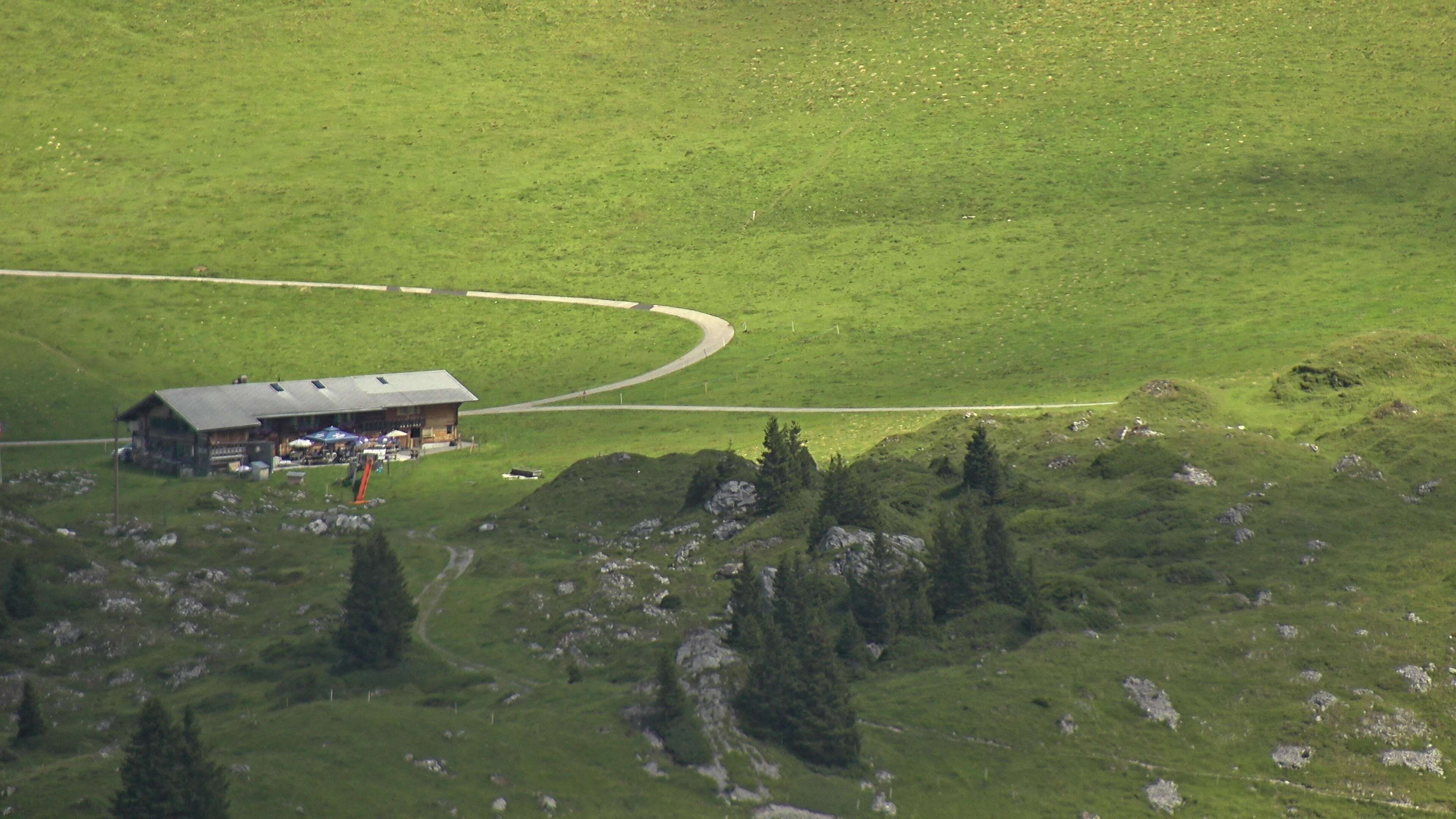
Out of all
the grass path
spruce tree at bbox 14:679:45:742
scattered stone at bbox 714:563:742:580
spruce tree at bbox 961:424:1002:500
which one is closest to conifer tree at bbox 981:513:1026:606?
scattered stone at bbox 714:563:742:580

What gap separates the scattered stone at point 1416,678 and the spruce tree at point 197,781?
46555mm

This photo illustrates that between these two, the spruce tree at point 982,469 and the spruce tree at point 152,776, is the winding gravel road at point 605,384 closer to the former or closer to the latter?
the spruce tree at point 982,469

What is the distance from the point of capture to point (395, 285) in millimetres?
178750

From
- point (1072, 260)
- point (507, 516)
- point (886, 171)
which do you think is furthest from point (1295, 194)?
point (507, 516)

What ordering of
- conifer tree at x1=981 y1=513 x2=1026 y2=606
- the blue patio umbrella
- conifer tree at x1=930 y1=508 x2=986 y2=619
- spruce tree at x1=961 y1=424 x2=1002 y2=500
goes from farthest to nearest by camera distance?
the blue patio umbrella → spruce tree at x1=961 y1=424 x2=1002 y2=500 → conifer tree at x1=981 y1=513 x2=1026 y2=606 → conifer tree at x1=930 y1=508 x2=986 y2=619

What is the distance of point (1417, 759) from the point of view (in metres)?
62.7

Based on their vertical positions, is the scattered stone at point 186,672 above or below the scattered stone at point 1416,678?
below

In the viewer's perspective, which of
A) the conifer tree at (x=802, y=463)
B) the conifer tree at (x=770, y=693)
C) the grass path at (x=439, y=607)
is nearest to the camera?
the conifer tree at (x=770, y=693)

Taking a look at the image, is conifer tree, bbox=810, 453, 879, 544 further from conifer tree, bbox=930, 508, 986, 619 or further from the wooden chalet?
the wooden chalet

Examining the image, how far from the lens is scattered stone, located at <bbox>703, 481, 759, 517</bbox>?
→ 90750 millimetres

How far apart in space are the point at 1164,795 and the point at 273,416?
72769 millimetres

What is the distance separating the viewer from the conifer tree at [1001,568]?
250ft

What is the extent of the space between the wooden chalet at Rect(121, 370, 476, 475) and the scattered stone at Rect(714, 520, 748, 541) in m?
38.0

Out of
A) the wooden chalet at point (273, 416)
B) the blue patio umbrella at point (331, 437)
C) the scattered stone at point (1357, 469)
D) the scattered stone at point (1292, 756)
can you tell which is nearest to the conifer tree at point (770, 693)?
the scattered stone at point (1292, 756)
